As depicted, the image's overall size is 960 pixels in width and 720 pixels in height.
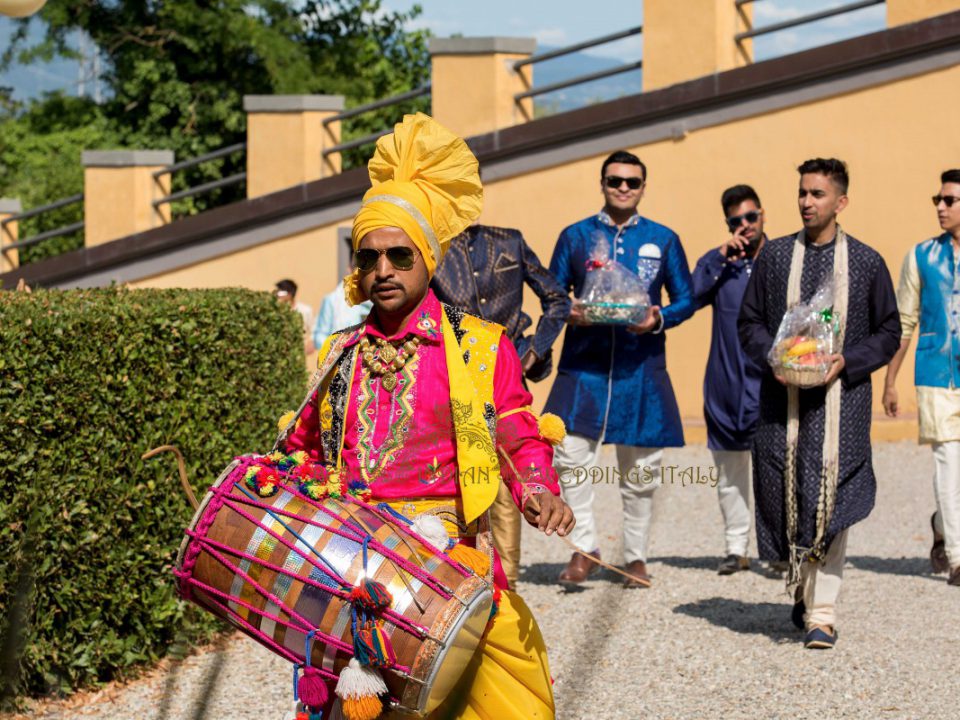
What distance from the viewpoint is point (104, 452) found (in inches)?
250

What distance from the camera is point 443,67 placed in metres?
16.6

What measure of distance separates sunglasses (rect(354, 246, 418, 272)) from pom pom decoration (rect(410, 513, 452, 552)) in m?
0.70

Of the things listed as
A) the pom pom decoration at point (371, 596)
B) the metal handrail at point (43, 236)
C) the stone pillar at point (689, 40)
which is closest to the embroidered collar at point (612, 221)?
the pom pom decoration at point (371, 596)

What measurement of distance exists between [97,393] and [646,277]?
3343mm

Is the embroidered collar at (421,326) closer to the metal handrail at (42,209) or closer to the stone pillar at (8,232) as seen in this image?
the metal handrail at (42,209)

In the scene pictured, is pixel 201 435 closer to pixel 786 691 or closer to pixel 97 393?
pixel 97 393

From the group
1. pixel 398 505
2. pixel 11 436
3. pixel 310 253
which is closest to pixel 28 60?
pixel 310 253

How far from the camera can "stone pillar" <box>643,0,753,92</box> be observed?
15.2 m

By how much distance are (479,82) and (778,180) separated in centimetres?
338

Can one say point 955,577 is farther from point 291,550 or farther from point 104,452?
point 291,550

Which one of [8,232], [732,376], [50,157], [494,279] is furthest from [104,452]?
[50,157]

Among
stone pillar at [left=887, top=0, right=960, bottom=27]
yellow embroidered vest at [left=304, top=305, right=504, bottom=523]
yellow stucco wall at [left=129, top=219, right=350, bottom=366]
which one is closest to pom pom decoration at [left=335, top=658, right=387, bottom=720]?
yellow embroidered vest at [left=304, top=305, right=504, bottom=523]

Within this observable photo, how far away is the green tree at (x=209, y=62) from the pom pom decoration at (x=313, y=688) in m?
20.5

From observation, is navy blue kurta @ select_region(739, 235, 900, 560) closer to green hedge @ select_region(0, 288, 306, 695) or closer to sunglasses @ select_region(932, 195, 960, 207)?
sunglasses @ select_region(932, 195, 960, 207)
